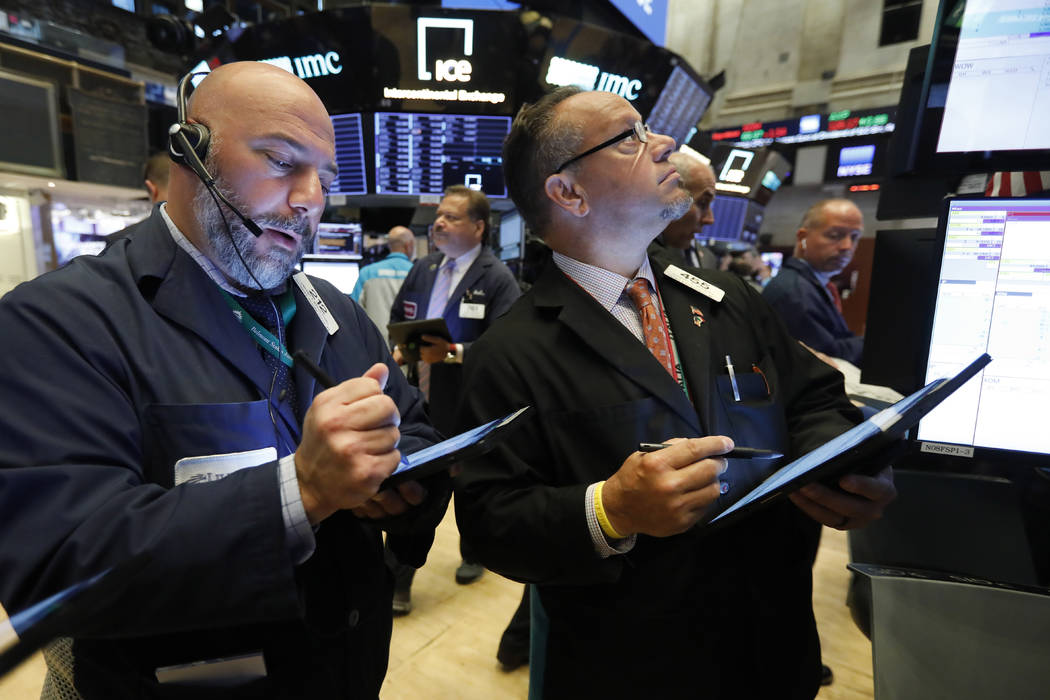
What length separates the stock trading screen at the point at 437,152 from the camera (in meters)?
4.00

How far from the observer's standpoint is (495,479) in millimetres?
1078

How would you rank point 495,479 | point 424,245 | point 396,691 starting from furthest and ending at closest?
1. point 424,245
2. point 396,691
3. point 495,479

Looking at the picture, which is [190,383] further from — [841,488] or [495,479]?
[841,488]

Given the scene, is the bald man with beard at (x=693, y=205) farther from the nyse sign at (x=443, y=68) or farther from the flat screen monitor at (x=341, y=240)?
the flat screen monitor at (x=341, y=240)

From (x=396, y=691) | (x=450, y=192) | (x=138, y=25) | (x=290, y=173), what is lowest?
(x=396, y=691)

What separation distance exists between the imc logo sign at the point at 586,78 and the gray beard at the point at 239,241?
3.24 meters

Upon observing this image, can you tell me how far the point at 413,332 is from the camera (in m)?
2.50

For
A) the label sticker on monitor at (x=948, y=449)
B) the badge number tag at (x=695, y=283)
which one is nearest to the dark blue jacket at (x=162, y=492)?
the badge number tag at (x=695, y=283)

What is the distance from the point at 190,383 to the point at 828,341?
2927 millimetres

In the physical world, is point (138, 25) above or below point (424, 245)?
above

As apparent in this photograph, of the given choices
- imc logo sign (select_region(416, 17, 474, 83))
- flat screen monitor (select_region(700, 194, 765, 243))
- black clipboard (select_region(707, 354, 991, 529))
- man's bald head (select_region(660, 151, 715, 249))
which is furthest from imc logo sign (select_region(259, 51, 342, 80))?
flat screen monitor (select_region(700, 194, 765, 243))

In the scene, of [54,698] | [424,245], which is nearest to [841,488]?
[54,698]

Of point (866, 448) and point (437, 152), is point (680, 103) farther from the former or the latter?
point (866, 448)

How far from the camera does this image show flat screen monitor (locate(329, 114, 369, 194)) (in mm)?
4020
